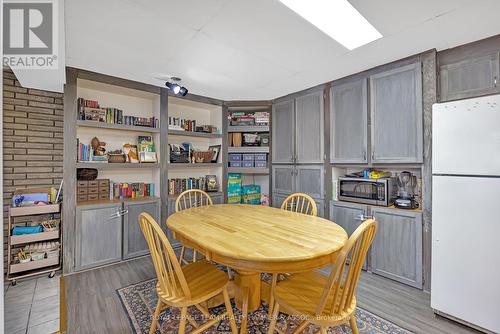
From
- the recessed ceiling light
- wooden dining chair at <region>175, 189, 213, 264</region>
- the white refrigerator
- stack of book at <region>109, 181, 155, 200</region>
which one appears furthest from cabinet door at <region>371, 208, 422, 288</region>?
stack of book at <region>109, 181, 155, 200</region>

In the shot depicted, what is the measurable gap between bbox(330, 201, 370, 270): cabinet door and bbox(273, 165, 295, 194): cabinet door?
0.76 metres

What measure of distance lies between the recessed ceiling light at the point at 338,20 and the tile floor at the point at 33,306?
306cm

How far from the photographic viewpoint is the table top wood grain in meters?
1.36

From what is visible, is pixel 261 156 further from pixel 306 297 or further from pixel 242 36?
pixel 306 297

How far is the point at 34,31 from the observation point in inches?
74.1

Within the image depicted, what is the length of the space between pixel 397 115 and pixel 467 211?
1.16 m

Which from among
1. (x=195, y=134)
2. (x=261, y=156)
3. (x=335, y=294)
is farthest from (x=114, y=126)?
(x=335, y=294)

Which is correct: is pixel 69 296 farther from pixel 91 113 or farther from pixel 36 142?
pixel 91 113

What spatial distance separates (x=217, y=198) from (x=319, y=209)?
64.2 inches

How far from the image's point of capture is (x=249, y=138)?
13.9 ft

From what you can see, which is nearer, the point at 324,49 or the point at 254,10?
the point at 254,10

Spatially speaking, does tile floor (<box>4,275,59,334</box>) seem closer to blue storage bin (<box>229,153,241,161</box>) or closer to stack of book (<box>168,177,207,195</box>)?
stack of book (<box>168,177,207,195</box>)

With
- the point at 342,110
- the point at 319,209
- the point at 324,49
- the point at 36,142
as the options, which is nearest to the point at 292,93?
the point at 342,110

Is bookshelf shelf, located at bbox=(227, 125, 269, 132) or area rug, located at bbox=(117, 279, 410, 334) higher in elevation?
bookshelf shelf, located at bbox=(227, 125, 269, 132)
